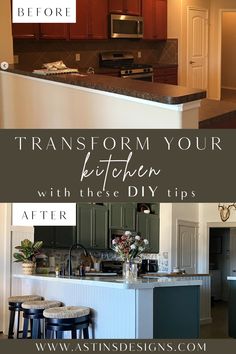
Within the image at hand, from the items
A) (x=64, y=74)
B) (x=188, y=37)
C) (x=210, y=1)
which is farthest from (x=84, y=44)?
(x=64, y=74)

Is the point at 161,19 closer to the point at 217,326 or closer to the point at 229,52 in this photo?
the point at 217,326

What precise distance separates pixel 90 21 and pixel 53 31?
716 mm

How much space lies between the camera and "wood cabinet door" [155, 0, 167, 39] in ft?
32.0

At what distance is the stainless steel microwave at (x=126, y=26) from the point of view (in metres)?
8.92

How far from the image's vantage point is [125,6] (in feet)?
29.9

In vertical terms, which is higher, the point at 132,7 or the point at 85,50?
the point at 132,7

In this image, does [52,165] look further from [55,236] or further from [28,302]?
[55,236]

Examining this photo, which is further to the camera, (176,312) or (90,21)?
(90,21)

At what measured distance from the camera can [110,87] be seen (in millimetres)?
4250

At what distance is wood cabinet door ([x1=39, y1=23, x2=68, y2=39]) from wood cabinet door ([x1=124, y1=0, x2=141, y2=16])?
122cm

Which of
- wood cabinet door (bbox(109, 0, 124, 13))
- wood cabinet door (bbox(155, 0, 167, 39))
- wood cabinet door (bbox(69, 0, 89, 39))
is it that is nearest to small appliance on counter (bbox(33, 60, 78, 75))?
wood cabinet door (bbox(69, 0, 89, 39))

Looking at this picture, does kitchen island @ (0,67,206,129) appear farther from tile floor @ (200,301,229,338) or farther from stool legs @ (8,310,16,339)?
tile floor @ (200,301,229,338)
